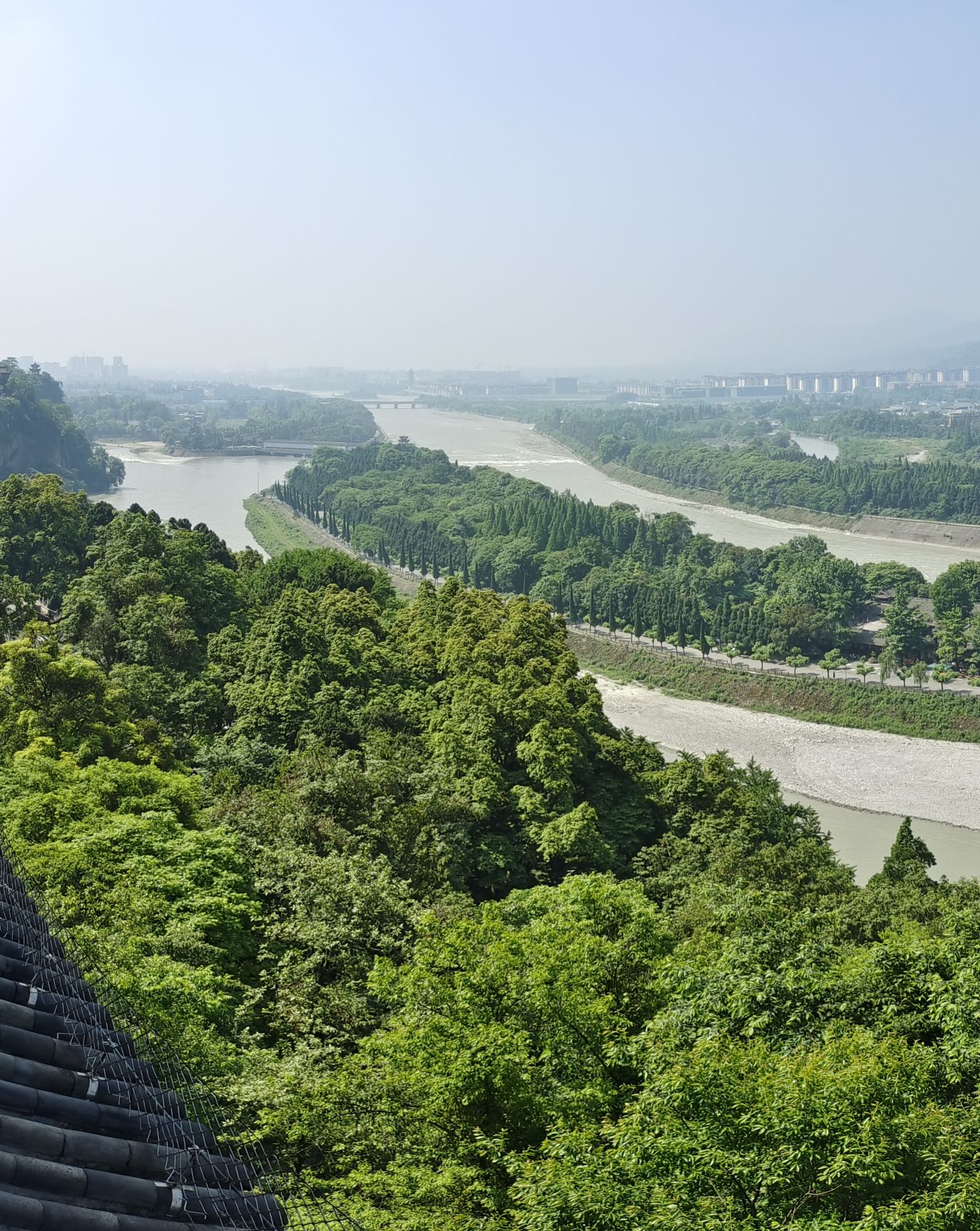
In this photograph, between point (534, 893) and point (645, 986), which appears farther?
point (534, 893)

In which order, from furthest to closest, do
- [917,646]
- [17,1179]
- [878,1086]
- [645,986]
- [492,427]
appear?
1. [492,427]
2. [917,646]
3. [645,986]
4. [878,1086]
5. [17,1179]

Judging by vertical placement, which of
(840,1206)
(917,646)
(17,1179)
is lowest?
(917,646)

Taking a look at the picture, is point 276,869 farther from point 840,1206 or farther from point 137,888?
point 840,1206

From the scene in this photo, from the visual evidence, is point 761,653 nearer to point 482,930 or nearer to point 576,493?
point 482,930

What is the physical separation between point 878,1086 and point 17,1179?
4.45m

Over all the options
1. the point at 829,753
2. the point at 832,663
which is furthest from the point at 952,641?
the point at 829,753

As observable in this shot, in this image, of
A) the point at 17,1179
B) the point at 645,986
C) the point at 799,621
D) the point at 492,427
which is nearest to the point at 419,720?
the point at 645,986

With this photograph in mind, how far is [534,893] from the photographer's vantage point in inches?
464

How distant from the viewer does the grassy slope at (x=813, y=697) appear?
31.4 meters

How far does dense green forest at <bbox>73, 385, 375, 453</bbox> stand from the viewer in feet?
334

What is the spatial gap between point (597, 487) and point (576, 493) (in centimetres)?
539

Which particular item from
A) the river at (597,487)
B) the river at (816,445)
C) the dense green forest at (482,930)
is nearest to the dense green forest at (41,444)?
the river at (597,487)

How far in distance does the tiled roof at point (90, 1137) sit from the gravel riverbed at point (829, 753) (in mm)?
24056

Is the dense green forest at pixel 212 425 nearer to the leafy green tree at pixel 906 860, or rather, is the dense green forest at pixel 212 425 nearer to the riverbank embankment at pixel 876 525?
the riverbank embankment at pixel 876 525
